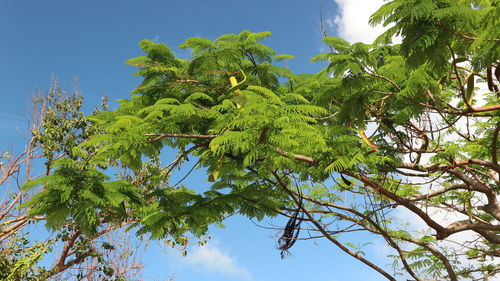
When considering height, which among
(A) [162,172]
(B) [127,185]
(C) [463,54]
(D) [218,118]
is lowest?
(B) [127,185]

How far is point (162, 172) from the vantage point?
12.0 meters

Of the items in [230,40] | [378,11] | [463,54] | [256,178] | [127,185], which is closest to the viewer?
[378,11]

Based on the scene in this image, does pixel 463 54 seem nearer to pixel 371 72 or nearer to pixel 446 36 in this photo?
pixel 371 72

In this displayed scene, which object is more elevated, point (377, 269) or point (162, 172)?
point (162, 172)

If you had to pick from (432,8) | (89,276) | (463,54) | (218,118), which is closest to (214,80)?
(218,118)

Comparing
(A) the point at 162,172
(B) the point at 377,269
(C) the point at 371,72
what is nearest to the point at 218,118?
(C) the point at 371,72

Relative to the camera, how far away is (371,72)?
530cm

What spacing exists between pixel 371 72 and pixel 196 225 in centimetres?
369

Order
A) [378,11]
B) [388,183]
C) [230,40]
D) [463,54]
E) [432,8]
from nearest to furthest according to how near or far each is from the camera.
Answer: [432,8]
[378,11]
[463,54]
[230,40]
[388,183]

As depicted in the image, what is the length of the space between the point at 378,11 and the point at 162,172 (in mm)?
8938

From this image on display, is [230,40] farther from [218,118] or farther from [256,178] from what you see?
[256,178]

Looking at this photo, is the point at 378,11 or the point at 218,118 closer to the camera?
the point at 378,11

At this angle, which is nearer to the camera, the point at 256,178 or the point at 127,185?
the point at 127,185

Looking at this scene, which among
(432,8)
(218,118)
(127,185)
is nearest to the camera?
(432,8)
